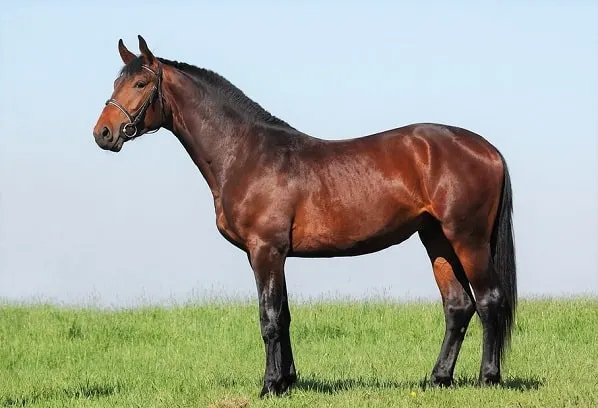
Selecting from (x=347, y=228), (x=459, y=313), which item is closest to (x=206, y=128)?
(x=347, y=228)

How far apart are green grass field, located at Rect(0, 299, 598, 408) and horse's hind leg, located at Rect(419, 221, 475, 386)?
0.27 metres

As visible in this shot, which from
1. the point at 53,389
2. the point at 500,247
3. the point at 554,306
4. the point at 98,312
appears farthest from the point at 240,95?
the point at 554,306

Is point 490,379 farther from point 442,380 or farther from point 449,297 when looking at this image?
point 449,297

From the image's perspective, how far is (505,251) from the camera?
8336 mm

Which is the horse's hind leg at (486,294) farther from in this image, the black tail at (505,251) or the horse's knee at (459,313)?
the horse's knee at (459,313)

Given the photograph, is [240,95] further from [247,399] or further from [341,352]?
[341,352]

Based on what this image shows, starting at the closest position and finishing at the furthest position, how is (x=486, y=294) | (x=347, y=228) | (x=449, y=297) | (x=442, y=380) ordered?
(x=347, y=228)
(x=486, y=294)
(x=442, y=380)
(x=449, y=297)

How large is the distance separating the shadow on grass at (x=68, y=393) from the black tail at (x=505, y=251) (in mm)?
3675

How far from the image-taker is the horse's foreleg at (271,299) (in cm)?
778

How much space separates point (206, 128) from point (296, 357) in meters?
3.80

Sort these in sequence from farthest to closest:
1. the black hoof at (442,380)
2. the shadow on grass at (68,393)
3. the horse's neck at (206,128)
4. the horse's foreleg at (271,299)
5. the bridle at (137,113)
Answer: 1. the shadow on grass at (68,393)
2. the black hoof at (442,380)
3. the horse's neck at (206,128)
4. the bridle at (137,113)
5. the horse's foreleg at (271,299)

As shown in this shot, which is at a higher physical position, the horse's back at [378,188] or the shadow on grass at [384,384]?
the horse's back at [378,188]

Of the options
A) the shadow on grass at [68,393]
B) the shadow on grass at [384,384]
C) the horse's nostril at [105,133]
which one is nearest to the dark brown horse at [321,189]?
the horse's nostril at [105,133]

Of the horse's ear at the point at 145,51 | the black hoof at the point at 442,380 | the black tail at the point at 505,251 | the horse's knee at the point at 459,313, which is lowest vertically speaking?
the black hoof at the point at 442,380
